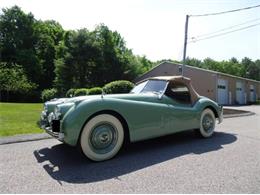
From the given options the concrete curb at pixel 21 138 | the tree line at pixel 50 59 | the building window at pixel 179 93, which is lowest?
the concrete curb at pixel 21 138

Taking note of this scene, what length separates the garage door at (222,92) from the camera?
1073 inches

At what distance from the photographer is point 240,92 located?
3125 centimetres

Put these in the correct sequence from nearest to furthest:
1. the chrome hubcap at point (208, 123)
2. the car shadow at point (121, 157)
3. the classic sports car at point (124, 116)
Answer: the car shadow at point (121, 157) → the classic sports car at point (124, 116) → the chrome hubcap at point (208, 123)

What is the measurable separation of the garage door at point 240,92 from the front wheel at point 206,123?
26.3 metres

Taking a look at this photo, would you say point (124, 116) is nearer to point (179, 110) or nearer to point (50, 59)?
point (179, 110)

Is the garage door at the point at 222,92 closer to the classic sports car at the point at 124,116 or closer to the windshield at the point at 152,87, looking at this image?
the classic sports car at the point at 124,116

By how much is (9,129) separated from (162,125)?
14.8ft

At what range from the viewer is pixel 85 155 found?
162 inches

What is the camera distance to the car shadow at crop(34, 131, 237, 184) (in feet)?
11.9

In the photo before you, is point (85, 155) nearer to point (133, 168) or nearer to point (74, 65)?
point (133, 168)

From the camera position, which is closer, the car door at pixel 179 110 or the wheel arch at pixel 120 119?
the wheel arch at pixel 120 119

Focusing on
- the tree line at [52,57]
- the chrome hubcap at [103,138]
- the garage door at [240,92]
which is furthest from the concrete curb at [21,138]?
the garage door at [240,92]

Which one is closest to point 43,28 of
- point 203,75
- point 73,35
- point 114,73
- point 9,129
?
point 73,35

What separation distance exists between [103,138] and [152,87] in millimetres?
1920
